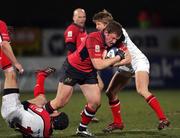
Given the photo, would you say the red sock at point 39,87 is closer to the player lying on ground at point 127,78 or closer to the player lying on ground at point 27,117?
the player lying on ground at point 27,117

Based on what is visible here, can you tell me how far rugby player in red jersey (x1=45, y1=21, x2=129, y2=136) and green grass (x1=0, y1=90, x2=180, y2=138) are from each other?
1.38ft

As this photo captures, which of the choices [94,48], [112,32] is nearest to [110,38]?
[112,32]

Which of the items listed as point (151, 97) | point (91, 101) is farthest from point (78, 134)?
point (151, 97)

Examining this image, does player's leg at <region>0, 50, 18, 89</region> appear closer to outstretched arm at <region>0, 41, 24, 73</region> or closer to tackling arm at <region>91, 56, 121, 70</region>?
outstretched arm at <region>0, 41, 24, 73</region>

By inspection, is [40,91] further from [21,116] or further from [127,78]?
[127,78]

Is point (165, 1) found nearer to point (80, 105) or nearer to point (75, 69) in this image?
point (80, 105)

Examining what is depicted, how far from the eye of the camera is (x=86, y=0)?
25469 millimetres

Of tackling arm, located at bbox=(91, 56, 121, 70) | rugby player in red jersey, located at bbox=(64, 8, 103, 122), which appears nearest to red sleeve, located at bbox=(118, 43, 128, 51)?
tackling arm, located at bbox=(91, 56, 121, 70)

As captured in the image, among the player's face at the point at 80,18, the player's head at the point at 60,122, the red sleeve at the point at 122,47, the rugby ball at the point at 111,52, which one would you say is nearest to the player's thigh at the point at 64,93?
the player's head at the point at 60,122

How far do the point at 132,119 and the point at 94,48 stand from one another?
2.90m

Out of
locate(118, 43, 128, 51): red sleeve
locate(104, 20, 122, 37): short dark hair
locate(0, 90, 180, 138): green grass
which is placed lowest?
locate(0, 90, 180, 138): green grass

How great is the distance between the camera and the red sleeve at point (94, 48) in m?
8.88

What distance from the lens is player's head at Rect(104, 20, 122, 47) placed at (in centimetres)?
A: 884

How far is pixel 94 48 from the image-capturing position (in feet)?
29.2
